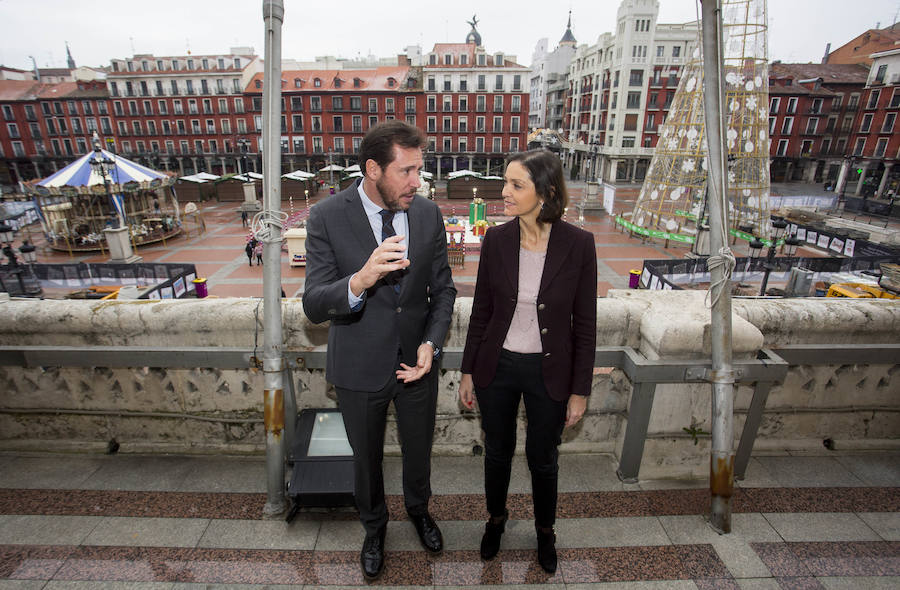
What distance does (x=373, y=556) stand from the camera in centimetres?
241

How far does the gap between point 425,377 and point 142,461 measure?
2.38 metres

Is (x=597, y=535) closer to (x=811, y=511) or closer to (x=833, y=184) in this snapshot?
(x=811, y=511)

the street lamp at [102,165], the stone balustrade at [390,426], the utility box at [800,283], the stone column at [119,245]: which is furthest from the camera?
the street lamp at [102,165]

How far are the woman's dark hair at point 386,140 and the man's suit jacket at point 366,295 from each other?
208 millimetres

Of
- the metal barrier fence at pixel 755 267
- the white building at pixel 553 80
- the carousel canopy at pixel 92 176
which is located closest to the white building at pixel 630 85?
the white building at pixel 553 80

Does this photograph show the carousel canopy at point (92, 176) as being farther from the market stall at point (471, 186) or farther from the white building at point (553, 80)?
the white building at point (553, 80)

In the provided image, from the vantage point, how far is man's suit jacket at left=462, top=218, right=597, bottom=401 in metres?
2.26

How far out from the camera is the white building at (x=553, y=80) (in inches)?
2618

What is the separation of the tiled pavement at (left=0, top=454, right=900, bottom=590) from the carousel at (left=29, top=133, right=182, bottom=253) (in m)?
20.9

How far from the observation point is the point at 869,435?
11.0 ft

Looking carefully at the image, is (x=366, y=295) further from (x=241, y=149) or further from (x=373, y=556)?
(x=241, y=149)

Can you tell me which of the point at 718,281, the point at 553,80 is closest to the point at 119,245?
the point at 718,281

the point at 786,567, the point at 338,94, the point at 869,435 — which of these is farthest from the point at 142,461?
the point at 338,94

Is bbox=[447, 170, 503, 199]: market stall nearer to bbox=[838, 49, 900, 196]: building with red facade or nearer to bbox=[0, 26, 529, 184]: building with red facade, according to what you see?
bbox=[0, 26, 529, 184]: building with red facade
